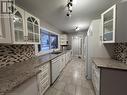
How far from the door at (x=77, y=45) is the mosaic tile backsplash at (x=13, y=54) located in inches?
205

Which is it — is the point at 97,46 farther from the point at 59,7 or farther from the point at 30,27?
the point at 30,27

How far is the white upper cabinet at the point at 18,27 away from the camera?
1.04m

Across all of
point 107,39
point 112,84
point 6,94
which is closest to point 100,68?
point 112,84

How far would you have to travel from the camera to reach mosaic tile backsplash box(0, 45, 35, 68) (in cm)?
154

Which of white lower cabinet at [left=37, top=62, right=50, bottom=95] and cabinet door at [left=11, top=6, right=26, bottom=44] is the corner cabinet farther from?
cabinet door at [left=11, top=6, right=26, bottom=44]

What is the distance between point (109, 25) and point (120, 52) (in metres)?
0.80

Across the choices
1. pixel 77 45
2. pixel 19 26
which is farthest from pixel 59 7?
pixel 77 45

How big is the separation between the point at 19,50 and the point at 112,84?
7.48 feet

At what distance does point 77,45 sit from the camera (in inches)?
280

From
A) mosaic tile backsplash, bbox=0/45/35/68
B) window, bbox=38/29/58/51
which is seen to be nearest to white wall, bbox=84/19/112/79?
window, bbox=38/29/58/51

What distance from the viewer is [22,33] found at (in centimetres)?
167

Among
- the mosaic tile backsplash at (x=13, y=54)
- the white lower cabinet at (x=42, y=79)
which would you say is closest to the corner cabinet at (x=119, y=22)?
the white lower cabinet at (x=42, y=79)

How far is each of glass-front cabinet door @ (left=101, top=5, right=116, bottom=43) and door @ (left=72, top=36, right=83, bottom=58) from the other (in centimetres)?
476

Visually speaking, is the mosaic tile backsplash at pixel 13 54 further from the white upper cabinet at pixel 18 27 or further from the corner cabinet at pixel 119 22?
the corner cabinet at pixel 119 22
